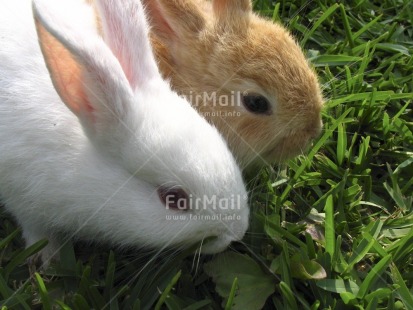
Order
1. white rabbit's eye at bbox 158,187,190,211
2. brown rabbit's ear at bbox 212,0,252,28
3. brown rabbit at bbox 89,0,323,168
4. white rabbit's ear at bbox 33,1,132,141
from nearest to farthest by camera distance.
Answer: white rabbit's ear at bbox 33,1,132,141 < white rabbit's eye at bbox 158,187,190,211 < brown rabbit at bbox 89,0,323,168 < brown rabbit's ear at bbox 212,0,252,28

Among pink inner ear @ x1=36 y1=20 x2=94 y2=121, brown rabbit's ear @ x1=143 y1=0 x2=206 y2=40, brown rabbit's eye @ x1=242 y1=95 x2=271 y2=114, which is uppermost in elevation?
brown rabbit's ear @ x1=143 y1=0 x2=206 y2=40

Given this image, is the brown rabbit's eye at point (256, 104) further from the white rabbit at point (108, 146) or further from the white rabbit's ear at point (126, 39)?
the white rabbit's ear at point (126, 39)

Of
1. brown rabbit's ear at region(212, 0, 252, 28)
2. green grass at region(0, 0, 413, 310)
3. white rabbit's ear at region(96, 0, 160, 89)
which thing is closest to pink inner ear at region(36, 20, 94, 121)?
white rabbit's ear at region(96, 0, 160, 89)

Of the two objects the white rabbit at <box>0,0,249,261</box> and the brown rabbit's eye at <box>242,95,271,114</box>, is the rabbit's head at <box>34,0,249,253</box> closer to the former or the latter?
the white rabbit at <box>0,0,249,261</box>

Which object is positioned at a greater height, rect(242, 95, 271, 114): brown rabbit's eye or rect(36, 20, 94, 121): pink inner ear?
rect(36, 20, 94, 121): pink inner ear

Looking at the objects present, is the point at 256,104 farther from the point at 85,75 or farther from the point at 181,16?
the point at 85,75

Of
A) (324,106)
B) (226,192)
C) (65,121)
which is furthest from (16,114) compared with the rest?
(324,106)
